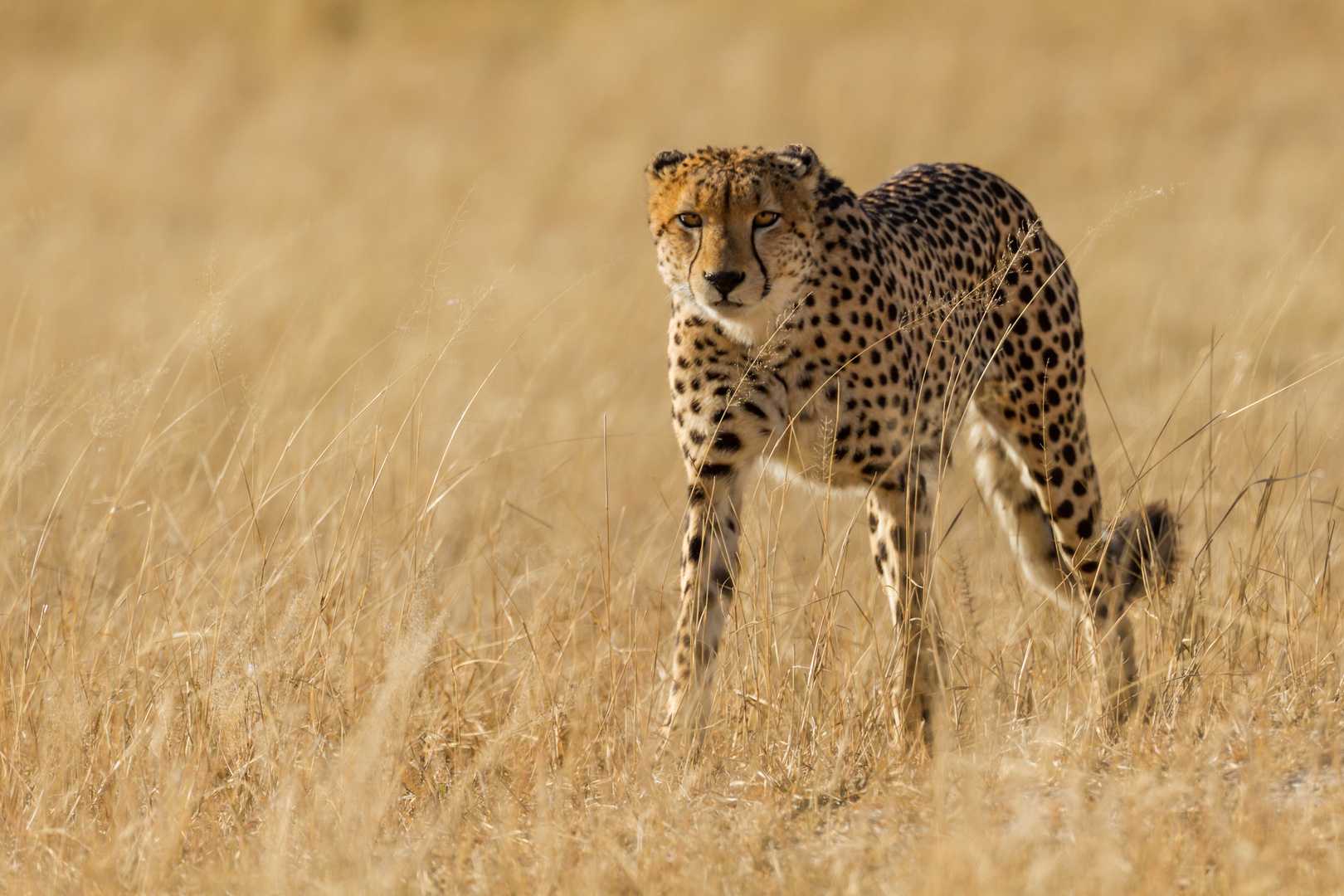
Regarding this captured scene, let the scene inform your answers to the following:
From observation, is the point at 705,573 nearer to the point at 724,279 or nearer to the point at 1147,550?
the point at 724,279

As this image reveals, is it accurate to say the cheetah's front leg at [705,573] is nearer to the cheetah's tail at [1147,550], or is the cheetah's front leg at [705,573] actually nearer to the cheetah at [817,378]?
the cheetah at [817,378]

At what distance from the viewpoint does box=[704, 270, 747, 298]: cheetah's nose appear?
2701mm

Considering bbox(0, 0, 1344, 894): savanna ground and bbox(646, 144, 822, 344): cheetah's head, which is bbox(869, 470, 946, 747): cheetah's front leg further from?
bbox(646, 144, 822, 344): cheetah's head

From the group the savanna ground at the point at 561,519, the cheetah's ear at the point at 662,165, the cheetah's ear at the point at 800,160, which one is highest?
the cheetah's ear at the point at 800,160

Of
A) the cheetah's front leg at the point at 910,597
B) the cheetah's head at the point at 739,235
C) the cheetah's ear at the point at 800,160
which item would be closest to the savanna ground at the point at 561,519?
the cheetah's front leg at the point at 910,597

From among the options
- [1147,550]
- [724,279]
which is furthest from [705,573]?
[1147,550]

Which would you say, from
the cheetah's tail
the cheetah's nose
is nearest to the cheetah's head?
the cheetah's nose

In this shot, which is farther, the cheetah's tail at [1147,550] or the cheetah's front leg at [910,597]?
the cheetah's tail at [1147,550]

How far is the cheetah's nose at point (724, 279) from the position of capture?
8.86 feet

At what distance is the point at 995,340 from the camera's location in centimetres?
345

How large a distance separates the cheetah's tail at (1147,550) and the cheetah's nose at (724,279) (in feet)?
2.81

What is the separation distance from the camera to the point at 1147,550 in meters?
3.15

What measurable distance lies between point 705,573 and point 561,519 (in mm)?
1823

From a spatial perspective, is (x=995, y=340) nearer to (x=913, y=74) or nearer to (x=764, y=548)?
(x=764, y=548)
